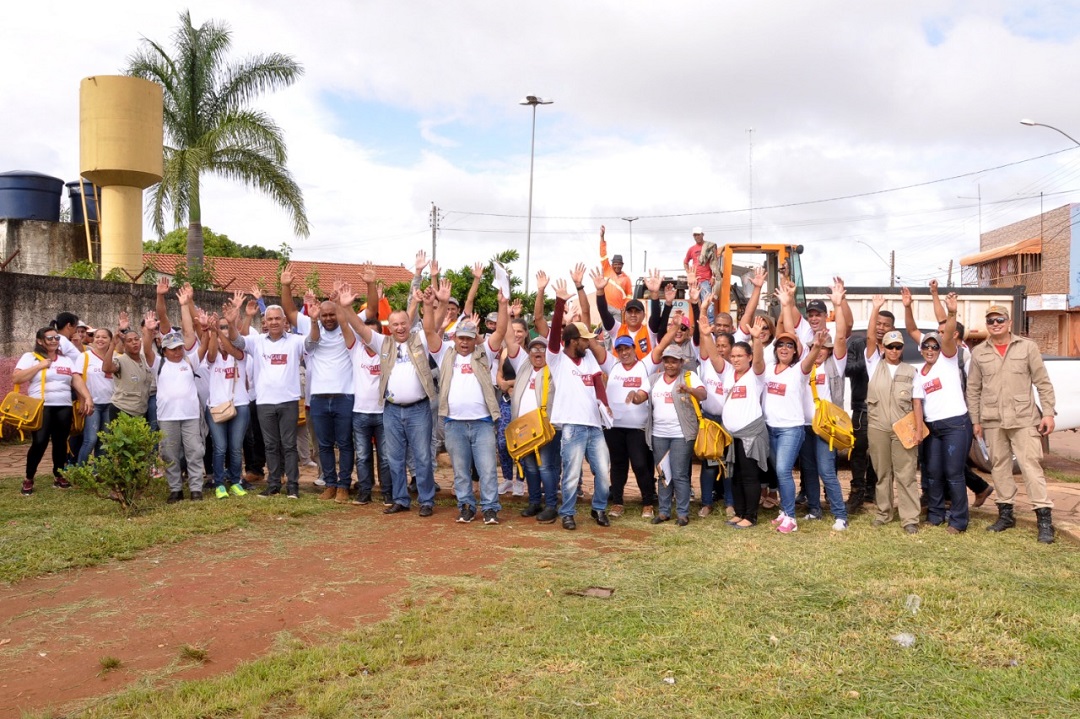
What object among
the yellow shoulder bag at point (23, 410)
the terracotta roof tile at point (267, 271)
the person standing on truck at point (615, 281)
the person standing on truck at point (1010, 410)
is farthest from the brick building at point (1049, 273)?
the yellow shoulder bag at point (23, 410)

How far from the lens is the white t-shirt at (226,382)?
9023 millimetres

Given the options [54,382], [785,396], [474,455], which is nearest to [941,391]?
[785,396]

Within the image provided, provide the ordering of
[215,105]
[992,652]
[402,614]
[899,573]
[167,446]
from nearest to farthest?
[992,652] → [402,614] → [899,573] → [167,446] → [215,105]

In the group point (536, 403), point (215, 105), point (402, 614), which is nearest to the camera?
point (402, 614)

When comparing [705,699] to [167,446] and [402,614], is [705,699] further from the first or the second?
[167,446]

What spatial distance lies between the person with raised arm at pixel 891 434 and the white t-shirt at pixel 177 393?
21.3ft

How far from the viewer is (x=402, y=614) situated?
5.41 m

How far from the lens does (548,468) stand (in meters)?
8.24

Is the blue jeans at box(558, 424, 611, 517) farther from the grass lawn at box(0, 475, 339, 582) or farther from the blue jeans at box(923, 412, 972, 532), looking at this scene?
the blue jeans at box(923, 412, 972, 532)

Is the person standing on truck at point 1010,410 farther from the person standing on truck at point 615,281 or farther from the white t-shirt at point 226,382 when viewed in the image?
the white t-shirt at point 226,382

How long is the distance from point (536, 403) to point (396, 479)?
1518 mm

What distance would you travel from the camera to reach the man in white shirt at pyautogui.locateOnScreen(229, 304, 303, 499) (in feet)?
29.6

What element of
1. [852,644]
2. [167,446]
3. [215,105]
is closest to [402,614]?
[852,644]

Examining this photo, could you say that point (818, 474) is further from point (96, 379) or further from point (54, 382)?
point (54, 382)
